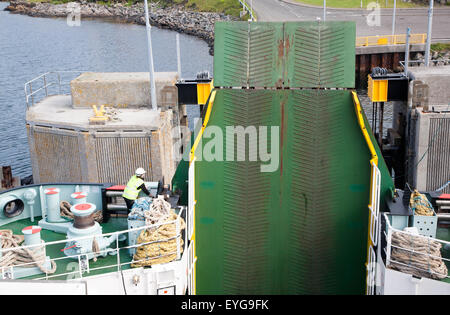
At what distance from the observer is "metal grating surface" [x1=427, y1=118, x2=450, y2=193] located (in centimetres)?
1945

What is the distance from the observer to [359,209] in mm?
9922

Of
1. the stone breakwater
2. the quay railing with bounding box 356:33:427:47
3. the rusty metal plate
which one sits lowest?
the quay railing with bounding box 356:33:427:47

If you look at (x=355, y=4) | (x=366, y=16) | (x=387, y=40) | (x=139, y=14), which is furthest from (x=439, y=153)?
(x=139, y=14)

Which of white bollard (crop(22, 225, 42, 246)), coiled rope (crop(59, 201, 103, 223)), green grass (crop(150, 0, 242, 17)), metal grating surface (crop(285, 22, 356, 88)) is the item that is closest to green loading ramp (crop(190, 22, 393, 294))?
metal grating surface (crop(285, 22, 356, 88))

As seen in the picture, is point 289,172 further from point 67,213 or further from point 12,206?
point 12,206

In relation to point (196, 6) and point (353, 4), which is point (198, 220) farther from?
point (196, 6)

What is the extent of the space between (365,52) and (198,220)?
3123 centimetres

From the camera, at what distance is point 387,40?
1591 inches

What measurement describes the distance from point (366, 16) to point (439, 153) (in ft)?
115

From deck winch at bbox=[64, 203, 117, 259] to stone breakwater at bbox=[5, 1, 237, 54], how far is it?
51.9 meters

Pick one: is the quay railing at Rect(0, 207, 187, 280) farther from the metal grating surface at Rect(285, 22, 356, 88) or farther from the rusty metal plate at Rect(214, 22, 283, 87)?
the metal grating surface at Rect(285, 22, 356, 88)

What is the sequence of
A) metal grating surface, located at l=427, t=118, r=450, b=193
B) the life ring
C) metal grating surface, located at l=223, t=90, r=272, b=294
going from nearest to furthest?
metal grating surface, located at l=223, t=90, r=272, b=294
the life ring
metal grating surface, located at l=427, t=118, r=450, b=193

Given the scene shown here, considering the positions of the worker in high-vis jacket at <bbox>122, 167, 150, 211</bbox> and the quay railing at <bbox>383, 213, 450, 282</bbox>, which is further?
the worker in high-vis jacket at <bbox>122, 167, 150, 211</bbox>
